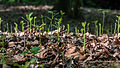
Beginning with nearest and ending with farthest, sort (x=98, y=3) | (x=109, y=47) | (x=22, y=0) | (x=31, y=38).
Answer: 1. (x=109, y=47)
2. (x=31, y=38)
3. (x=22, y=0)
4. (x=98, y=3)

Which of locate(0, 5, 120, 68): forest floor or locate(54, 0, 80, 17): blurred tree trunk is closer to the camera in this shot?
locate(0, 5, 120, 68): forest floor

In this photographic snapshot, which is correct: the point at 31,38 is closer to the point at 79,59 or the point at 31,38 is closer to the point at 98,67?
the point at 79,59

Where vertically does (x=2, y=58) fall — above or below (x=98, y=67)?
above

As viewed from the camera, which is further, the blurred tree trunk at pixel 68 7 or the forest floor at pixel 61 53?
the blurred tree trunk at pixel 68 7

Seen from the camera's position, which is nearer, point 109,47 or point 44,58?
point 44,58

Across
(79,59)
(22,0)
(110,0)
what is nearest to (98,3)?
(110,0)

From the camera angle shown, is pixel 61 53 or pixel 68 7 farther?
pixel 68 7

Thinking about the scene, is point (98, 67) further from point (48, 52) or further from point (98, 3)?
point (98, 3)

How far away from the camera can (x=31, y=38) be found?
101 inches

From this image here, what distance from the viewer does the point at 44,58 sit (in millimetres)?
1878

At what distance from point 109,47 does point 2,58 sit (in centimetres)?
131

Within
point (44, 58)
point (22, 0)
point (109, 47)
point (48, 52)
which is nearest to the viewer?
point (44, 58)

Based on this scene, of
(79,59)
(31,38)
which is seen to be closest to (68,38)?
(31,38)

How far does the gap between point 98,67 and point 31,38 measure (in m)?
1.21
